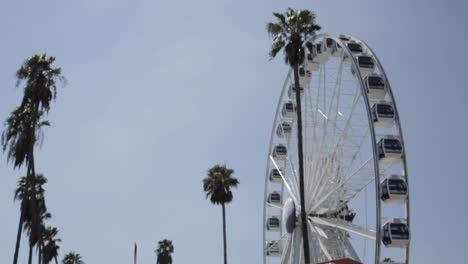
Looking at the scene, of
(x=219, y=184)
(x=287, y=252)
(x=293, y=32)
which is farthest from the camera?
(x=219, y=184)

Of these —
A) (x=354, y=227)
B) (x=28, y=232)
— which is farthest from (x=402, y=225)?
(x=28, y=232)

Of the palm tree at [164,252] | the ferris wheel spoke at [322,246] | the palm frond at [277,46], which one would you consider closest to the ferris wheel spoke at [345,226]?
the ferris wheel spoke at [322,246]

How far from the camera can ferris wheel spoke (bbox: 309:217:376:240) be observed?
3839 centimetres

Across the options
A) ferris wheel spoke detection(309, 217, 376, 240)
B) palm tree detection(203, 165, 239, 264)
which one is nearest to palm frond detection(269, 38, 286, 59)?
ferris wheel spoke detection(309, 217, 376, 240)

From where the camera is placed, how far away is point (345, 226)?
41875 millimetres

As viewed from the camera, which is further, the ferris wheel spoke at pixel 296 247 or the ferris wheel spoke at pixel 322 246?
the ferris wheel spoke at pixel 296 247

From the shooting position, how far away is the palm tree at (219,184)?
59.4m

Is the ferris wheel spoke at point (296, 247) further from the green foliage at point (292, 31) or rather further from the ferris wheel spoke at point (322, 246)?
the green foliage at point (292, 31)

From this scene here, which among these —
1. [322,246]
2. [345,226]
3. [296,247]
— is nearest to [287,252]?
[296,247]

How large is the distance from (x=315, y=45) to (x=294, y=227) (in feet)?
45.6

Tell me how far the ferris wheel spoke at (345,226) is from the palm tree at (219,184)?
14218mm

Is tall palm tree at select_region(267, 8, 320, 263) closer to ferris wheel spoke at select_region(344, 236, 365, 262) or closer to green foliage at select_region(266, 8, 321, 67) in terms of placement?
green foliage at select_region(266, 8, 321, 67)

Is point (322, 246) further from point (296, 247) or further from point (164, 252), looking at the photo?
point (164, 252)

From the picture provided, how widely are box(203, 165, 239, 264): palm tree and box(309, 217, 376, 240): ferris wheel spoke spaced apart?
14.2 meters
